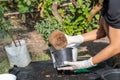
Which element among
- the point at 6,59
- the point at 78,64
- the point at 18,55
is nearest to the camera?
the point at 78,64

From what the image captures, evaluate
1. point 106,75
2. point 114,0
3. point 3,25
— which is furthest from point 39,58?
point 114,0

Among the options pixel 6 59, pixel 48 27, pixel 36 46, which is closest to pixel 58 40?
pixel 48 27

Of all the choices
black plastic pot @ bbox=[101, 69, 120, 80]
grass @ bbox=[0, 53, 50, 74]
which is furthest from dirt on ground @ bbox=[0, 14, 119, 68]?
black plastic pot @ bbox=[101, 69, 120, 80]

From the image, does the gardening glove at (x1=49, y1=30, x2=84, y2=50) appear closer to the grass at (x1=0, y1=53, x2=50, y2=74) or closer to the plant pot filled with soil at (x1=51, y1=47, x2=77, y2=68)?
the plant pot filled with soil at (x1=51, y1=47, x2=77, y2=68)

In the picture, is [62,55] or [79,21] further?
[79,21]

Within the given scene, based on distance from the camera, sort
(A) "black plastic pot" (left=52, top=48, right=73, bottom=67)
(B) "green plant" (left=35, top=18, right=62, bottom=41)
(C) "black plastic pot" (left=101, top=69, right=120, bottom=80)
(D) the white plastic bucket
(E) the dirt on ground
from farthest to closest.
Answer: (E) the dirt on ground
(B) "green plant" (left=35, top=18, right=62, bottom=41)
(D) the white plastic bucket
(A) "black plastic pot" (left=52, top=48, right=73, bottom=67)
(C) "black plastic pot" (left=101, top=69, right=120, bottom=80)

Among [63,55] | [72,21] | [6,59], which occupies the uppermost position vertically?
[72,21]

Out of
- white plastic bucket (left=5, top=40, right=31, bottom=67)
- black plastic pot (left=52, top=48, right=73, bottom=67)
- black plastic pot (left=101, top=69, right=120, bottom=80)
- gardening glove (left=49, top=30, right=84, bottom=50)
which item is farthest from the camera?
white plastic bucket (left=5, top=40, right=31, bottom=67)

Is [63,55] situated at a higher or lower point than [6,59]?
higher

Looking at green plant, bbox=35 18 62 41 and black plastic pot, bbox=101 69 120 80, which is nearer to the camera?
black plastic pot, bbox=101 69 120 80

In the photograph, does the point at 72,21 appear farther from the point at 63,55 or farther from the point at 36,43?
the point at 63,55

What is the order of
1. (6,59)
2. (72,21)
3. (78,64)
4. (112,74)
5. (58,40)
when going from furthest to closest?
Result: (72,21), (6,59), (58,40), (78,64), (112,74)

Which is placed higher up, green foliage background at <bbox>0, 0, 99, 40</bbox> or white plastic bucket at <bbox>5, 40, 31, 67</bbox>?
green foliage background at <bbox>0, 0, 99, 40</bbox>

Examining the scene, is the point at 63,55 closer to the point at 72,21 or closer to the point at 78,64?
the point at 78,64
